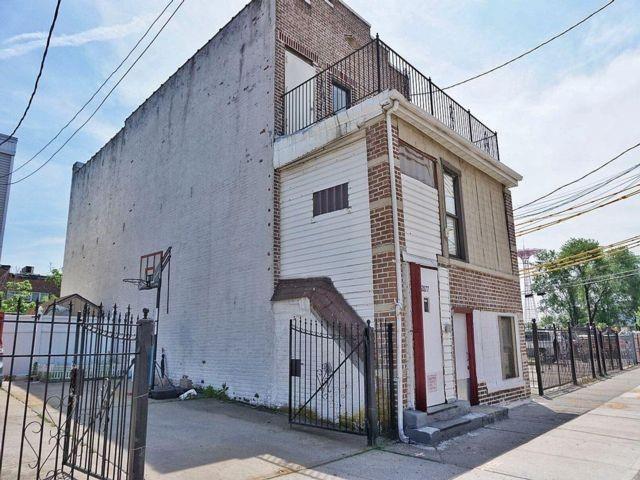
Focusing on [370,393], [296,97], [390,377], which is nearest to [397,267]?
[390,377]

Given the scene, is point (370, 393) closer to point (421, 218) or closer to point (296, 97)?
point (421, 218)

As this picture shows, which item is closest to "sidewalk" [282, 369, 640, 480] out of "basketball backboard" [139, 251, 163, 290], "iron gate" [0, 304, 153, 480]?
"iron gate" [0, 304, 153, 480]

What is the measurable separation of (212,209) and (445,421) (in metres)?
7.61

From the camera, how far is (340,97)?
38.8 feet

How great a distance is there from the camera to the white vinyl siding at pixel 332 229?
25.7 ft

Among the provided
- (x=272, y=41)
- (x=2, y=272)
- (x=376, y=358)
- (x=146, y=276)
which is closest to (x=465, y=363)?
(x=376, y=358)

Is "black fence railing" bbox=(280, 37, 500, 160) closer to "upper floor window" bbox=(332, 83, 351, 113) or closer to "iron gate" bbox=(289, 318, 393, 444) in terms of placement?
"upper floor window" bbox=(332, 83, 351, 113)

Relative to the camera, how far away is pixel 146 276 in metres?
13.8

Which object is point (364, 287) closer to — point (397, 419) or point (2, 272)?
point (397, 419)

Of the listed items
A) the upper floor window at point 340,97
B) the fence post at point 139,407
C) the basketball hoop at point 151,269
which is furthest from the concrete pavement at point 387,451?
the upper floor window at point 340,97

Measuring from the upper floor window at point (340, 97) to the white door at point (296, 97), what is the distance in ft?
3.21

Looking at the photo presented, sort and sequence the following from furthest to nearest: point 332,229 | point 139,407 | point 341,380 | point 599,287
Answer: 1. point 599,287
2. point 332,229
3. point 341,380
4. point 139,407

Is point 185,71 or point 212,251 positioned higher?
point 185,71

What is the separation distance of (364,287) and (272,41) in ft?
21.9
